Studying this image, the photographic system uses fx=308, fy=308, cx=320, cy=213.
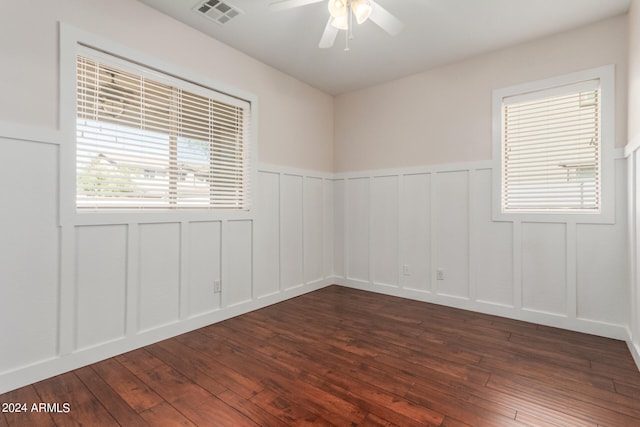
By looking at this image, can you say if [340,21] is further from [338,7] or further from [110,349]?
[110,349]

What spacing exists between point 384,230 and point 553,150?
197 cm

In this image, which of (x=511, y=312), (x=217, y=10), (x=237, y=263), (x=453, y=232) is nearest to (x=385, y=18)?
(x=217, y=10)

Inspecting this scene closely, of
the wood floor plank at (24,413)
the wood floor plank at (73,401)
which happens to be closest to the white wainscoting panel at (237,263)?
the wood floor plank at (73,401)

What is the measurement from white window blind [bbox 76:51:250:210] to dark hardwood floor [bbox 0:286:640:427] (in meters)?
1.26

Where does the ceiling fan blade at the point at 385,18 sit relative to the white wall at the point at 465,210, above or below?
above

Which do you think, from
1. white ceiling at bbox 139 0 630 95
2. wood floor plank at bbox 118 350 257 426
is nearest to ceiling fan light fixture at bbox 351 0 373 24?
white ceiling at bbox 139 0 630 95

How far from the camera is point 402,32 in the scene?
2928 mm

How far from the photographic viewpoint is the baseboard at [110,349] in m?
1.94

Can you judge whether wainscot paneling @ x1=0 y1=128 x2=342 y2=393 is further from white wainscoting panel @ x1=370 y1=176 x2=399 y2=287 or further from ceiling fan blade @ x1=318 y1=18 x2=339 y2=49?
ceiling fan blade @ x1=318 y1=18 x2=339 y2=49

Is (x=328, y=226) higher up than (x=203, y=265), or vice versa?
(x=328, y=226)

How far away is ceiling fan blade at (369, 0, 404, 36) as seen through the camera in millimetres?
2117

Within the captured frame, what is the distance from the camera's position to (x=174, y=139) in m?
2.81

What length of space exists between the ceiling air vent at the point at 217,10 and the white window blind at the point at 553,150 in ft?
9.19

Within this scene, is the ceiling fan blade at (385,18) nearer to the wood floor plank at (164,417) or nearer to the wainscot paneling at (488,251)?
the wainscot paneling at (488,251)
